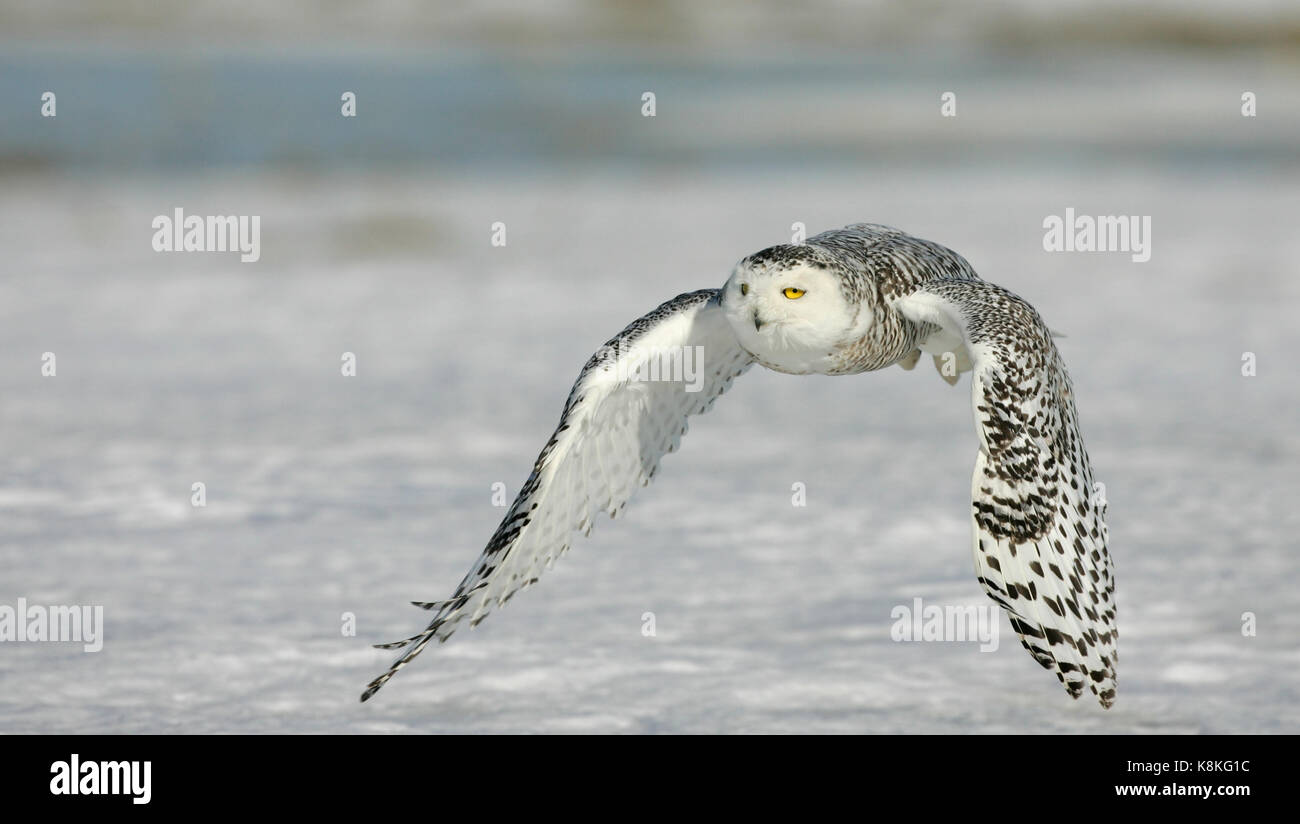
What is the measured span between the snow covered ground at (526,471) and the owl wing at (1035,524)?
1371 millimetres

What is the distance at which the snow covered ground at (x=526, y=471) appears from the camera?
20.8 ft

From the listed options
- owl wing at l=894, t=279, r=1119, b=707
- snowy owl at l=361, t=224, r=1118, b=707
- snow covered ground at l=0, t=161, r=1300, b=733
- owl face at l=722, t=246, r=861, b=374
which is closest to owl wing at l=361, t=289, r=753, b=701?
snowy owl at l=361, t=224, r=1118, b=707

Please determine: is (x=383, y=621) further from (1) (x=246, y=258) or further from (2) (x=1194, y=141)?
(2) (x=1194, y=141)

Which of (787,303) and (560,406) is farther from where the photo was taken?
(560,406)

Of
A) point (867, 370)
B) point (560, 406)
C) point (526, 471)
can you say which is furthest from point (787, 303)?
point (560, 406)

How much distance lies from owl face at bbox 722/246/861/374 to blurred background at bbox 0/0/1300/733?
5.53 ft

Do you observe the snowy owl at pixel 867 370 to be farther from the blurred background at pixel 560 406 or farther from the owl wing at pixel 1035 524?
the blurred background at pixel 560 406

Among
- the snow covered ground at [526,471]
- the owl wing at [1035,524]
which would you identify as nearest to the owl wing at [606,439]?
the snow covered ground at [526,471]

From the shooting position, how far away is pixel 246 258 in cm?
1520

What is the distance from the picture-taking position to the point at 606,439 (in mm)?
5746

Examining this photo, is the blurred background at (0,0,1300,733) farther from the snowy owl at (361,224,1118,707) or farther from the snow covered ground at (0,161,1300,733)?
the snowy owl at (361,224,1118,707)

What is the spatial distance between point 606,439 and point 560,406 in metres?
5.20

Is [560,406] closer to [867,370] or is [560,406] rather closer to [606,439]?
[606,439]

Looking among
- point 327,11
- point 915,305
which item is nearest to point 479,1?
point 327,11
